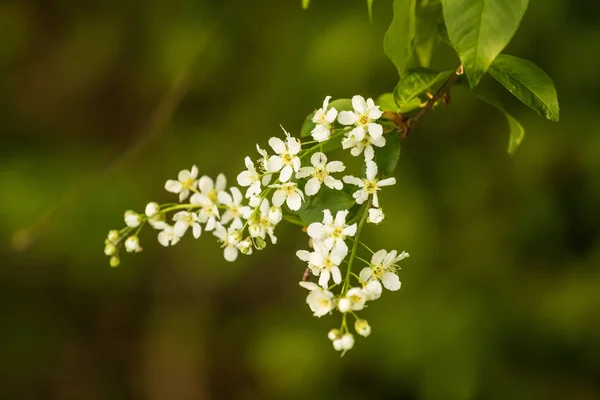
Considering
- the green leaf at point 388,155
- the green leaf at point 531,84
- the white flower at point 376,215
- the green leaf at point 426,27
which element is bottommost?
the white flower at point 376,215

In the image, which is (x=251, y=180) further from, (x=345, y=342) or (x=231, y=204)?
(x=345, y=342)

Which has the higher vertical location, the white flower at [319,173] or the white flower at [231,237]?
the white flower at [319,173]

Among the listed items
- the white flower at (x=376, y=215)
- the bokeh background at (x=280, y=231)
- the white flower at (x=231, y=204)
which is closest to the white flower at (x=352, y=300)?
the white flower at (x=376, y=215)

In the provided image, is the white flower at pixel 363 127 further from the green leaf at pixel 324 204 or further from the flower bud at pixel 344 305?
the flower bud at pixel 344 305

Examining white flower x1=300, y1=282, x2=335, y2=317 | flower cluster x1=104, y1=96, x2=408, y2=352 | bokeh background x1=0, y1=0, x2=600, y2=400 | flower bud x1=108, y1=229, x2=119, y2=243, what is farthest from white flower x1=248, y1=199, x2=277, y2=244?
bokeh background x1=0, y1=0, x2=600, y2=400

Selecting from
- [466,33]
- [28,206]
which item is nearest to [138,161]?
[28,206]

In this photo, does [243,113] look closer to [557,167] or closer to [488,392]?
[557,167]

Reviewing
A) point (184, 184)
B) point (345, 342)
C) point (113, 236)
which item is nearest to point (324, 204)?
point (345, 342)
